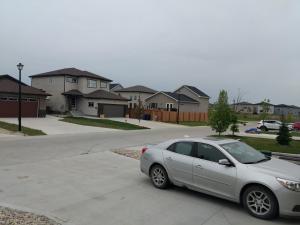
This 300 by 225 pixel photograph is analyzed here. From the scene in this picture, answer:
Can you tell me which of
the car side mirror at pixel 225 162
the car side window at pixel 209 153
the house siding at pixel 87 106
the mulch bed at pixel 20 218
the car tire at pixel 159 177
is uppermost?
the house siding at pixel 87 106

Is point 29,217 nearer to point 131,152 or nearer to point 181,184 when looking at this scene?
point 181,184

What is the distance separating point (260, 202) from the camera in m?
6.90

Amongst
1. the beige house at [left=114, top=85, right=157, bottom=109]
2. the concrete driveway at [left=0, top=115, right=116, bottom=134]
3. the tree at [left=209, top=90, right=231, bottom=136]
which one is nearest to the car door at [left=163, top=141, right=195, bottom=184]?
the tree at [left=209, top=90, right=231, bottom=136]

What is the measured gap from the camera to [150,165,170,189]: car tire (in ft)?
29.0

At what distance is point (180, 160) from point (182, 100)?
52922 millimetres

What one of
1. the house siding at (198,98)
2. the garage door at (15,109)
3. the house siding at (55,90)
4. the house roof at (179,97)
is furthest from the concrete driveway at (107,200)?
the house siding at (198,98)

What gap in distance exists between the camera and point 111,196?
809 cm

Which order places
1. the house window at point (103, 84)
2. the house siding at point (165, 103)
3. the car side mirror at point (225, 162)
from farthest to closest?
the house siding at point (165, 103)
the house window at point (103, 84)
the car side mirror at point (225, 162)

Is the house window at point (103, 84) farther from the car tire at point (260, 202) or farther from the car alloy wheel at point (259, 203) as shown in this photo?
the car alloy wheel at point (259, 203)

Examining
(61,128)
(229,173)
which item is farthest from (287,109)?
(229,173)

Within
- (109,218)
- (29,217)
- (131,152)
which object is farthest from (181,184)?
(131,152)

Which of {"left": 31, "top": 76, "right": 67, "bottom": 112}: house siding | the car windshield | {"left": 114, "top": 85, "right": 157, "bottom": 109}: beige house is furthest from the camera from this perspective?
{"left": 114, "top": 85, "right": 157, "bottom": 109}: beige house

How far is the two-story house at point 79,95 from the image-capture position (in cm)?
5144

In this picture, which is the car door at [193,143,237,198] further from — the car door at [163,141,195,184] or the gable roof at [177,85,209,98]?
the gable roof at [177,85,209,98]
